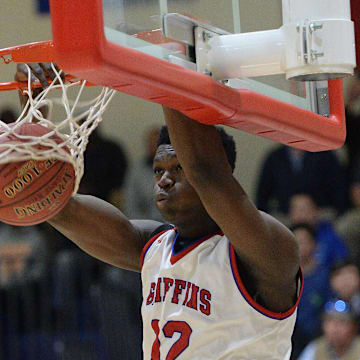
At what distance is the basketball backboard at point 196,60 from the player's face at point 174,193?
1.29ft

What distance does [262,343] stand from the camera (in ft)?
8.13

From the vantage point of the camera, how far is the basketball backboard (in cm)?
167

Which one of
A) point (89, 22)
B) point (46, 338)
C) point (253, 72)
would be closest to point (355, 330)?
point (46, 338)

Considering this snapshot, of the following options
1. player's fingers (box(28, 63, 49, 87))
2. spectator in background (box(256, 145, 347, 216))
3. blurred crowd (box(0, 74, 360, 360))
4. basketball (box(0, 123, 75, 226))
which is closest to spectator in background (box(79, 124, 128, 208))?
blurred crowd (box(0, 74, 360, 360))

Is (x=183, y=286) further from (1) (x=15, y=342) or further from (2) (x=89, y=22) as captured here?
(1) (x=15, y=342)

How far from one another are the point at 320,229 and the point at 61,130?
199 centimetres

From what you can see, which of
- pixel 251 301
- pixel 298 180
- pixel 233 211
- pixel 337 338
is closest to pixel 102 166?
pixel 298 180

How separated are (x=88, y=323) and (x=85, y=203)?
5.63 ft

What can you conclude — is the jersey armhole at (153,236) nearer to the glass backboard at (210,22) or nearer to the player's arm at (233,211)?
the player's arm at (233,211)

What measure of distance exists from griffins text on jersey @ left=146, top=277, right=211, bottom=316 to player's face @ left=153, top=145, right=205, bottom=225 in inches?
7.8

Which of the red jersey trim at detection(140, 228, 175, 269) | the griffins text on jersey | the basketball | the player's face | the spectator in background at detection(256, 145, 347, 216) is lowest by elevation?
the spectator in background at detection(256, 145, 347, 216)

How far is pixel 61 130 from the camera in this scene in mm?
2393

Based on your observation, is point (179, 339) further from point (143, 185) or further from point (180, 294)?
Answer: point (143, 185)

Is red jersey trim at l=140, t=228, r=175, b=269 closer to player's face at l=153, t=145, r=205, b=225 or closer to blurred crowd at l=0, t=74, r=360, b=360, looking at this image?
player's face at l=153, t=145, r=205, b=225
